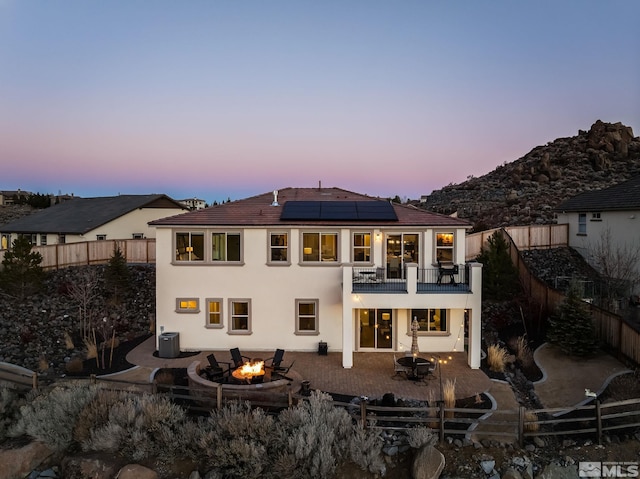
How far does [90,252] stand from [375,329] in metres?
20.3

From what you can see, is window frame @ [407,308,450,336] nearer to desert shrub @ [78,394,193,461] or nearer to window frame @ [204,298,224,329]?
window frame @ [204,298,224,329]

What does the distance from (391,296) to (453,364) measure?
3627 mm

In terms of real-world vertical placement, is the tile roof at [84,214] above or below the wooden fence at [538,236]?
above

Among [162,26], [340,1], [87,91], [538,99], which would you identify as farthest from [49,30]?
[538,99]

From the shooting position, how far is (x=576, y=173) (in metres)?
52.2

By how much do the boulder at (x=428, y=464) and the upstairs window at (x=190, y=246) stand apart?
11.7 m

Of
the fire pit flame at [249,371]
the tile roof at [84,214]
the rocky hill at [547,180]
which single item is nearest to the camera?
the fire pit flame at [249,371]

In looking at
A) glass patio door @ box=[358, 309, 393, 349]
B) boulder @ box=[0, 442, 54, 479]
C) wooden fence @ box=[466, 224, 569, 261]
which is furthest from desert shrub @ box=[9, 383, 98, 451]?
wooden fence @ box=[466, 224, 569, 261]

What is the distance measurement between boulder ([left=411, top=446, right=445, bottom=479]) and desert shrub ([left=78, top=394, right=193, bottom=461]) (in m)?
5.27

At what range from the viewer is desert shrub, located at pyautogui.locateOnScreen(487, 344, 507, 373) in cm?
1405

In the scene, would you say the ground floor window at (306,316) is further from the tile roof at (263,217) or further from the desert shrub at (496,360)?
the desert shrub at (496,360)

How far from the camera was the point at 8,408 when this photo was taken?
430 inches

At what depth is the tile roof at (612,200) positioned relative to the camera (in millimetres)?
21031

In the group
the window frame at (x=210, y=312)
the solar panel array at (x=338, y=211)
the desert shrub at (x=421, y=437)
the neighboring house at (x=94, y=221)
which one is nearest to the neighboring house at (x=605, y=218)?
the solar panel array at (x=338, y=211)
